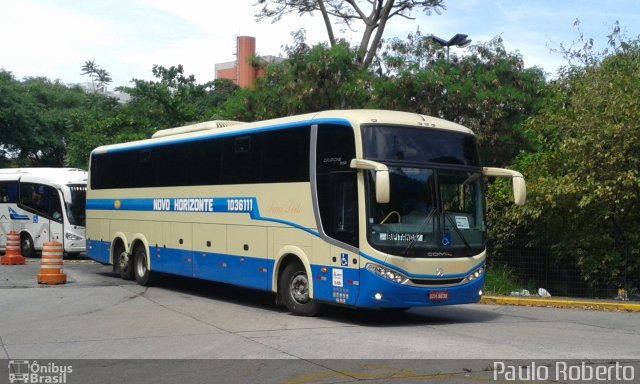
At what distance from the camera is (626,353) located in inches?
413

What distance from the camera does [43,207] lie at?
2806 centimetres

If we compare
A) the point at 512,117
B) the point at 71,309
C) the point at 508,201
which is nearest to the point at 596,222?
the point at 508,201

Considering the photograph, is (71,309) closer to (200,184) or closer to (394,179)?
(200,184)

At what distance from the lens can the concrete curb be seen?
17.0 metres

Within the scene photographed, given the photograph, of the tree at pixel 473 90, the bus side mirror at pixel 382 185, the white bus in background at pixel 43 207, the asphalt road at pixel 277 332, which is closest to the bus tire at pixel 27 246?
the white bus in background at pixel 43 207

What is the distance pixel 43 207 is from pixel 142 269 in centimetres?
1037

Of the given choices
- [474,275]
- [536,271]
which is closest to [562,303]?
[536,271]

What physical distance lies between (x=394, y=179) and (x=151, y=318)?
4.98 meters

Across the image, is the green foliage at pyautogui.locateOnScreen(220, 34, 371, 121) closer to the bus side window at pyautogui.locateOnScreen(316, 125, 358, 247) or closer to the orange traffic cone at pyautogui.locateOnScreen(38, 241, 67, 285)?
the orange traffic cone at pyautogui.locateOnScreen(38, 241, 67, 285)

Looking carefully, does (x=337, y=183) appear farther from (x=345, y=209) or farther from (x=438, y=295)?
(x=438, y=295)

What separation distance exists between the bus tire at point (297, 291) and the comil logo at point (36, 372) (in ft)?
17.1

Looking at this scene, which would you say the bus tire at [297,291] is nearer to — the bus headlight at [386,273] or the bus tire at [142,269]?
the bus headlight at [386,273]

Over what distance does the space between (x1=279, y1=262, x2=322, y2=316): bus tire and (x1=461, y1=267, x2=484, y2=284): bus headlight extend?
262cm

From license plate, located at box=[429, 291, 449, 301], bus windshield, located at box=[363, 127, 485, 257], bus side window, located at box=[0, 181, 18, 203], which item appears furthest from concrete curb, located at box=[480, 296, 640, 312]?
bus side window, located at box=[0, 181, 18, 203]
